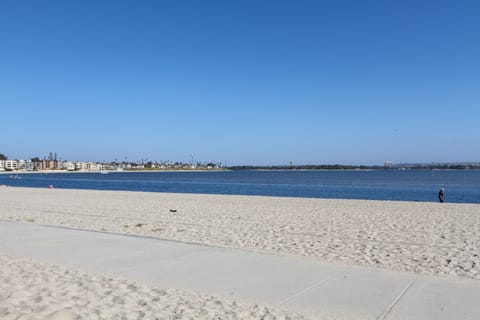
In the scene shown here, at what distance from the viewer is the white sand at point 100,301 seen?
4586 millimetres

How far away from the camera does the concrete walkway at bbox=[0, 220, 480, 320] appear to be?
A: 4801mm

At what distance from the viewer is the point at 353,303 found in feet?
16.2

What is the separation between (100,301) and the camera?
5082 mm

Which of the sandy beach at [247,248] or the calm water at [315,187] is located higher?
the sandy beach at [247,248]

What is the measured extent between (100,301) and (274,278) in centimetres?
249

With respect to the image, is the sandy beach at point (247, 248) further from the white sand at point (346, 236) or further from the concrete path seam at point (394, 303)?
the concrete path seam at point (394, 303)

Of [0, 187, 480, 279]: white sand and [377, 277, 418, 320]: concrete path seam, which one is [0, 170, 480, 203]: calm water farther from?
[377, 277, 418, 320]: concrete path seam

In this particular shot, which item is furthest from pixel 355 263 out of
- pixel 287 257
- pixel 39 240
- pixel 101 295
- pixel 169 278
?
pixel 39 240

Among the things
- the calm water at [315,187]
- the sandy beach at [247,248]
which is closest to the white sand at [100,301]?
the sandy beach at [247,248]

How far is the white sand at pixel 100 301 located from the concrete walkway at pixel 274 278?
32 centimetres

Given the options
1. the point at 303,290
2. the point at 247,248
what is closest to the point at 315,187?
the point at 247,248

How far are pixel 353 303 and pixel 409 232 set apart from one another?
306 inches

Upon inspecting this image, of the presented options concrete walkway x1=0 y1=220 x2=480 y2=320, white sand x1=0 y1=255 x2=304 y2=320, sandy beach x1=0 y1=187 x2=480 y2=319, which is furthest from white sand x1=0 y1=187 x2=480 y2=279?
white sand x1=0 y1=255 x2=304 y2=320

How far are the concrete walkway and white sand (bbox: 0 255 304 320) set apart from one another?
322mm
